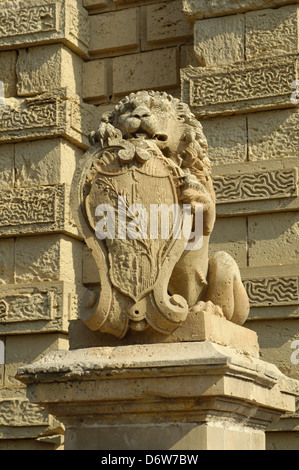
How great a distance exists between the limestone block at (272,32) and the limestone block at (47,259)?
2.46 meters

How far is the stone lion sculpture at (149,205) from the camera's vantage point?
511 cm

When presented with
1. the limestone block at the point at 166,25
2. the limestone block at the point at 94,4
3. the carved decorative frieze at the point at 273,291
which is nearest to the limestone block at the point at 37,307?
the carved decorative frieze at the point at 273,291

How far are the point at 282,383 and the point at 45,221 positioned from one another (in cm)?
360

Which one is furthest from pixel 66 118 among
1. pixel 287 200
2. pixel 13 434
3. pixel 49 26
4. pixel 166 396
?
pixel 166 396

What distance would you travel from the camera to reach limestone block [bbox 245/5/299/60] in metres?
8.23

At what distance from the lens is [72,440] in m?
5.16

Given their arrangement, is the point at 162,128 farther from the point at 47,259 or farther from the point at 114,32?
the point at 114,32

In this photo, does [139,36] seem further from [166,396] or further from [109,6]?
[166,396]

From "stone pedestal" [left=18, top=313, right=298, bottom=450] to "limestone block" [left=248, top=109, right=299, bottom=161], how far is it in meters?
3.19

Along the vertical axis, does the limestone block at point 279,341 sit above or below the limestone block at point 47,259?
below

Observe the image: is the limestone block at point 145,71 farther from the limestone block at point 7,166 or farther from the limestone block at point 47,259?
the limestone block at point 47,259

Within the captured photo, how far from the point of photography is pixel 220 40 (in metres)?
8.45

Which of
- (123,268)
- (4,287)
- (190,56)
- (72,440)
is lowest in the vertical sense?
(72,440)

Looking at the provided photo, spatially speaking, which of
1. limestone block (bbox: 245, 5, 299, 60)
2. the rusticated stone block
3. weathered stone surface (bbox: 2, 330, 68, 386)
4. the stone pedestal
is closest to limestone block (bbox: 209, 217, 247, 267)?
limestone block (bbox: 245, 5, 299, 60)
